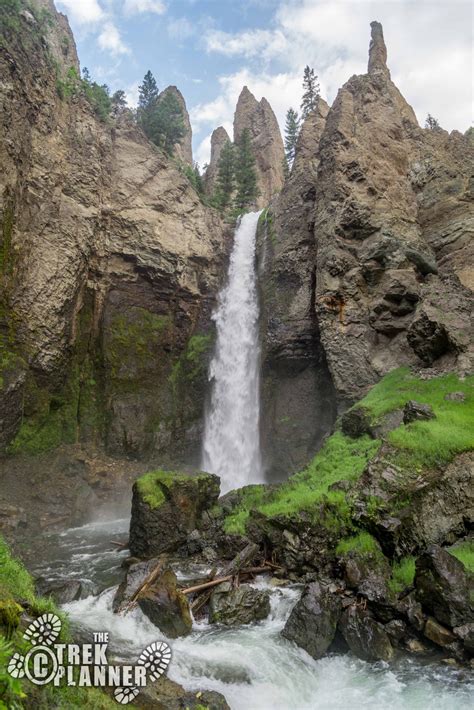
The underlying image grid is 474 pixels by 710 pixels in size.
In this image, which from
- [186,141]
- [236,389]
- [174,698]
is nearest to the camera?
[174,698]

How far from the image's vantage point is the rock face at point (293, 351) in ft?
80.4

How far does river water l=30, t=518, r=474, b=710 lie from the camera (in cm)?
700

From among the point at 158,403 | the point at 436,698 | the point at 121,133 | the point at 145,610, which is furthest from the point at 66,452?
the point at 121,133

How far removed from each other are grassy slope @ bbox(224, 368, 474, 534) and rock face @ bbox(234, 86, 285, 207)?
4936 cm

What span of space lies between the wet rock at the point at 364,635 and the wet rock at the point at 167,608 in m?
3.36

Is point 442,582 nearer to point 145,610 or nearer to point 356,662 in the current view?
point 356,662

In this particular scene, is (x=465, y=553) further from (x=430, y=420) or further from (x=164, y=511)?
(x=164, y=511)

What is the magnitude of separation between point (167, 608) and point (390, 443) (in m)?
7.56

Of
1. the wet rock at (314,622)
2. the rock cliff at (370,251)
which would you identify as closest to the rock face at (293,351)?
the rock cliff at (370,251)

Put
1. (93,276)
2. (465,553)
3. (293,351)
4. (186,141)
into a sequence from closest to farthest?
(465,553) < (293,351) < (93,276) < (186,141)

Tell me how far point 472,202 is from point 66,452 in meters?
27.7

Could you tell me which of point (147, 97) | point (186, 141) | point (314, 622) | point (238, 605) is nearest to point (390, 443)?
point (314, 622)

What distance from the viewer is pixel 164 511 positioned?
49.2ft

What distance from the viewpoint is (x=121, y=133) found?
32250mm
